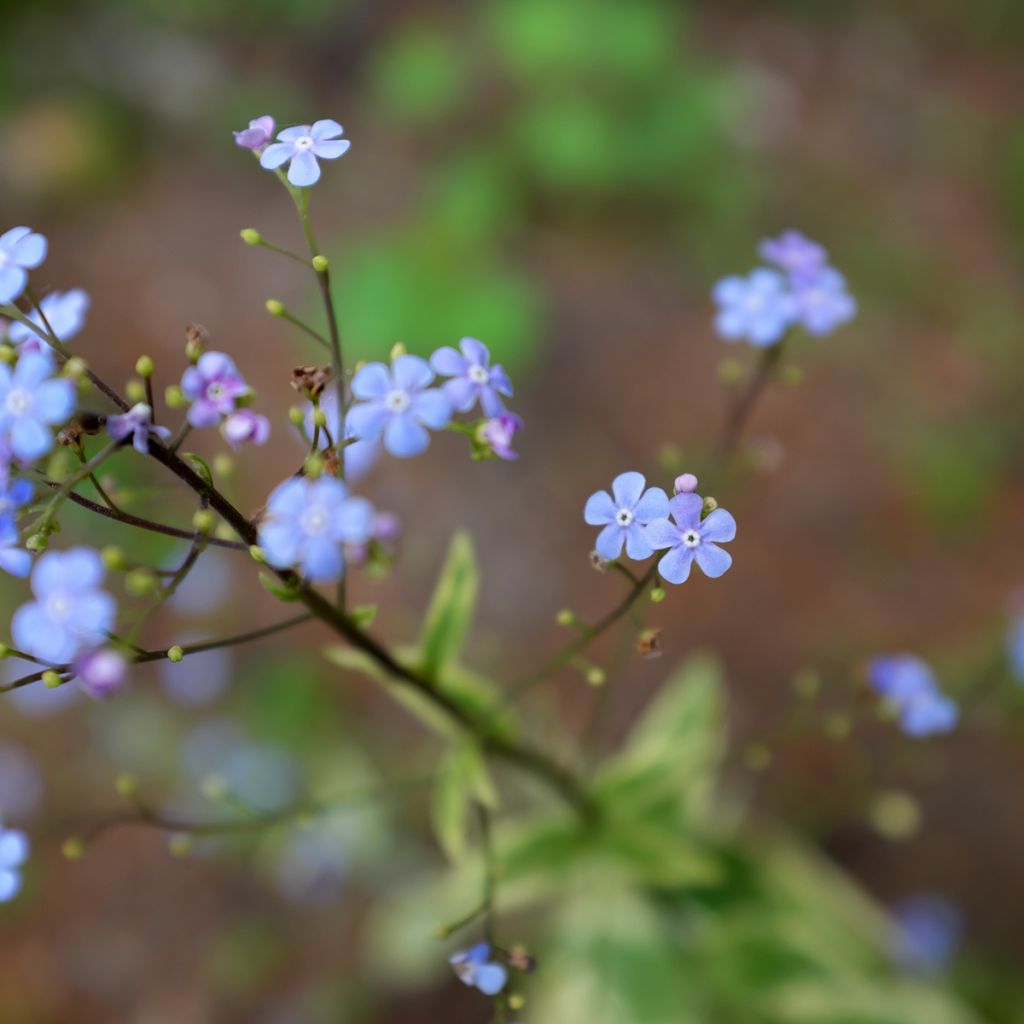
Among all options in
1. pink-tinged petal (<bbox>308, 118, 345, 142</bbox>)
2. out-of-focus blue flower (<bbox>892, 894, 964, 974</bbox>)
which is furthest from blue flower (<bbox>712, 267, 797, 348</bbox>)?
out-of-focus blue flower (<bbox>892, 894, 964, 974</bbox>)

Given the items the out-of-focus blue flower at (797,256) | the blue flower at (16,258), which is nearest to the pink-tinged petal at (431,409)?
the blue flower at (16,258)

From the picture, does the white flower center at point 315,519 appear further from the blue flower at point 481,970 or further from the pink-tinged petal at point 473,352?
the blue flower at point 481,970

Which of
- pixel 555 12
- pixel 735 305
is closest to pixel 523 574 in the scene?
pixel 735 305

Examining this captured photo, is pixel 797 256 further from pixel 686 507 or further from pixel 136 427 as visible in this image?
pixel 136 427

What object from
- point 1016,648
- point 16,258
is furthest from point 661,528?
point 1016,648

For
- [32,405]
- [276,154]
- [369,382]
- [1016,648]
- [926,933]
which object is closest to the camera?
[32,405]

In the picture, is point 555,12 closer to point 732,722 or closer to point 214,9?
point 214,9
